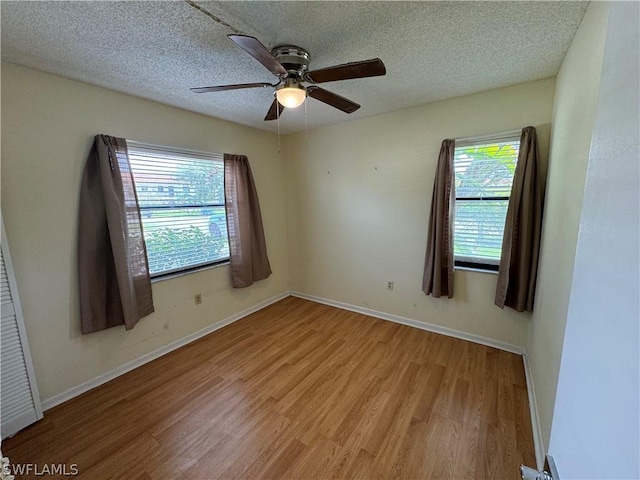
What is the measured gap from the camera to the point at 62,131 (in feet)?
6.20

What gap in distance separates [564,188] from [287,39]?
71.4 inches

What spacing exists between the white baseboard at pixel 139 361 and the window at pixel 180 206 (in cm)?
74

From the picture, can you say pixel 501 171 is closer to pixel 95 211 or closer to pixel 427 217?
pixel 427 217

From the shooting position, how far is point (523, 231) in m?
2.17

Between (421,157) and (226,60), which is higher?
(226,60)

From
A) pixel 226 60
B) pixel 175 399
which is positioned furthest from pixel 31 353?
pixel 226 60

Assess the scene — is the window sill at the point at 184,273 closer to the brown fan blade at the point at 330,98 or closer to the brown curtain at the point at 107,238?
the brown curtain at the point at 107,238

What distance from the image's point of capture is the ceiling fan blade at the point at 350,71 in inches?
52.6

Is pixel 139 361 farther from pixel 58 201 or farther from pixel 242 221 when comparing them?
pixel 242 221

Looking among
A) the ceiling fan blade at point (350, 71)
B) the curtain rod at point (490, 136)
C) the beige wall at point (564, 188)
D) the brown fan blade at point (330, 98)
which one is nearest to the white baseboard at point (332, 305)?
the beige wall at point (564, 188)

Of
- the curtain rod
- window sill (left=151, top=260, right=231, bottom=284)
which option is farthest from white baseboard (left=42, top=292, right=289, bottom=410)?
the curtain rod

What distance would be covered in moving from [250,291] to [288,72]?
103 inches

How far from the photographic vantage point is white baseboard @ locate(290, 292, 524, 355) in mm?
2512

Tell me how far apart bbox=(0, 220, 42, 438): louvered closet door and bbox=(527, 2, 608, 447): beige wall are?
3144mm
